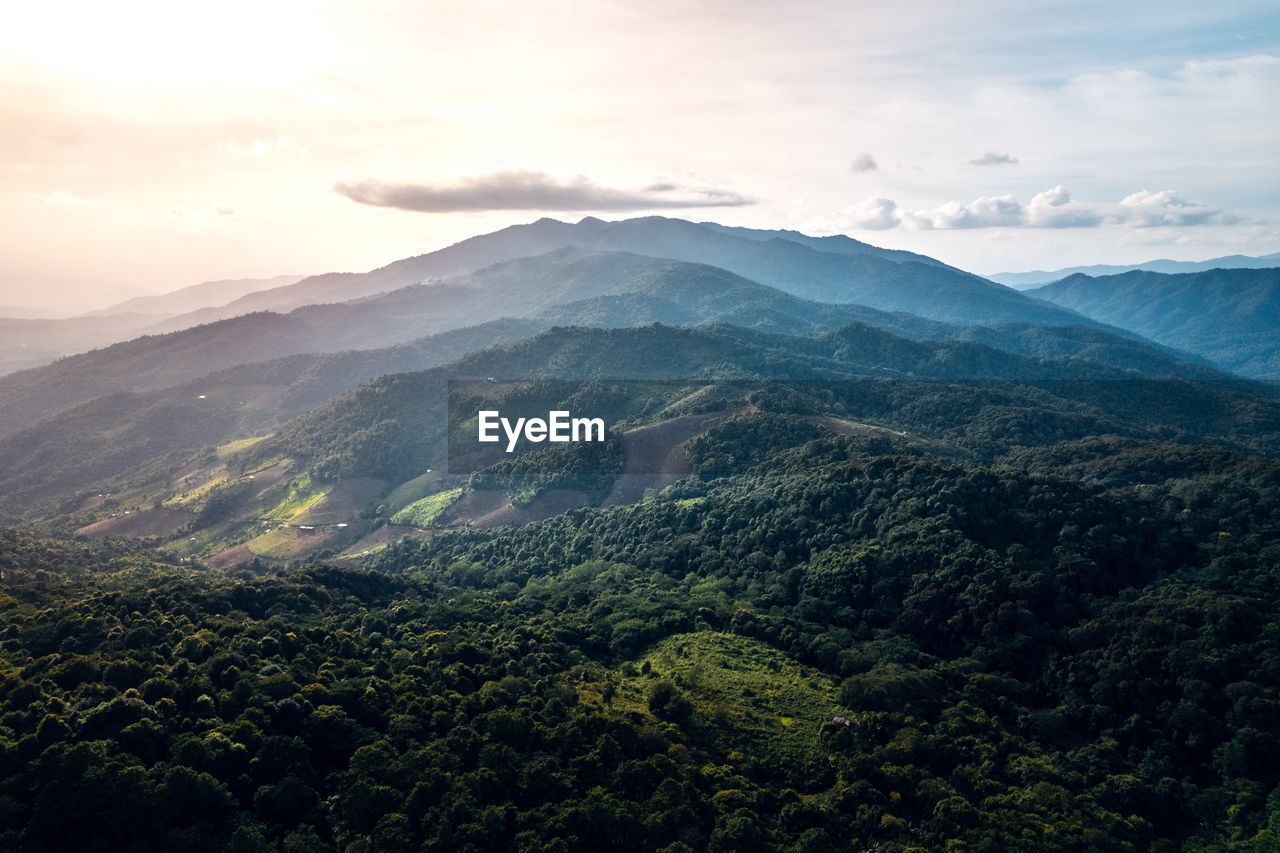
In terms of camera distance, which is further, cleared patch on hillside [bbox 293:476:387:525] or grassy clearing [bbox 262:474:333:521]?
grassy clearing [bbox 262:474:333:521]

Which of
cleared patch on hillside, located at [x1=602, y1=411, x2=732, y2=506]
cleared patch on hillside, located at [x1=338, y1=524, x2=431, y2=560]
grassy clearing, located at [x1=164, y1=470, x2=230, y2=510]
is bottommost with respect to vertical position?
cleared patch on hillside, located at [x1=338, y1=524, x2=431, y2=560]

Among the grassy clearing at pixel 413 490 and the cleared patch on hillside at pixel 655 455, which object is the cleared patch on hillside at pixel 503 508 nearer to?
the cleared patch on hillside at pixel 655 455

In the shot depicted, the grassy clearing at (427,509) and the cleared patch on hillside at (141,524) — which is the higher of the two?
the grassy clearing at (427,509)

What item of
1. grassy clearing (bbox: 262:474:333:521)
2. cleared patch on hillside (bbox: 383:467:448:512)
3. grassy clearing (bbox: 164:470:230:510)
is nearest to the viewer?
grassy clearing (bbox: 262:474:333:521)

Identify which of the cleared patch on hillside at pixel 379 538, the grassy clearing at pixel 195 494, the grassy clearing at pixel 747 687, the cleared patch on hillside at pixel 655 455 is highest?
the cleared patch on hillside at pixel 655 455

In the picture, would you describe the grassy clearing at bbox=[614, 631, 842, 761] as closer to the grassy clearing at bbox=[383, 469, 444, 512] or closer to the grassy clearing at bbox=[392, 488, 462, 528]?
the grassy clearing at bbox=[392, 488, 462, 528]

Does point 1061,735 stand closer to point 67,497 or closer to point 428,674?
point 428,674

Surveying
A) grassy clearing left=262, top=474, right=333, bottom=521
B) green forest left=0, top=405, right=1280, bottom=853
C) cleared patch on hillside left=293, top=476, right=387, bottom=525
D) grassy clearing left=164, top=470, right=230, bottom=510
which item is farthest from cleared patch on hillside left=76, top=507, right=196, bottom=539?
green forest left=0, top=405, right=1280, bottom=853

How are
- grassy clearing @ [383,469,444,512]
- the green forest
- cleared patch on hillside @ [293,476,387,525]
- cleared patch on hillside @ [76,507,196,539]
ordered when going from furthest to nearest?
grassy clearing @ [383,469,444,512]
cleared patch on hillside @ [76,507,196,539]
cleared patch on hillside @ [293,476,387,525]
the green forest

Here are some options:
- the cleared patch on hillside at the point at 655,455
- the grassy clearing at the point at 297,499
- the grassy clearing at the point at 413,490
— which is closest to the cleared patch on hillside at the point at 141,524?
the grassy clearing at the point at 297,499

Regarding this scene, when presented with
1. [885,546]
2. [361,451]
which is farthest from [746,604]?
[361,451]
